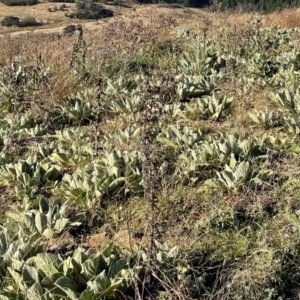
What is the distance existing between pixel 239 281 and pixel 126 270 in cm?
65

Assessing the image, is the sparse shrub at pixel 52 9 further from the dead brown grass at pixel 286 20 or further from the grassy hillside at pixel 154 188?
the grassy hillside at pixel 154 188

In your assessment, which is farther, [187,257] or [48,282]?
[187,257]

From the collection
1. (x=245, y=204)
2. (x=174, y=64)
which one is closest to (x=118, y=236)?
(x=245, y=204)

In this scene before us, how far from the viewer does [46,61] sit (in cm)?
895

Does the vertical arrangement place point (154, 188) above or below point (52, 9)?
above

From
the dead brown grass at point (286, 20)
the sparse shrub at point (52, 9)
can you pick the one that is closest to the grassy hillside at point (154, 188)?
the dead brown grass at point (286, 20)

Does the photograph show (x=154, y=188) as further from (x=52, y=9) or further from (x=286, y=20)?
(x=52, y=9)

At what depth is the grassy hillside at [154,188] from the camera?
9.50 ft

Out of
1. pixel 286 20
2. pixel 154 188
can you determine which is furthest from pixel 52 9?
pixel 154 188

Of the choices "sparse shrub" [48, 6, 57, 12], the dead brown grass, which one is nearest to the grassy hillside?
the dead brown grass

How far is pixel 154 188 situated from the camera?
9.20 feet

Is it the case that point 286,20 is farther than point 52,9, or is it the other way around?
point 52,9

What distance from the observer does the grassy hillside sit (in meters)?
2.89

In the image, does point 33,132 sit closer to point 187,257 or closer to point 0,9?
point 187,257
